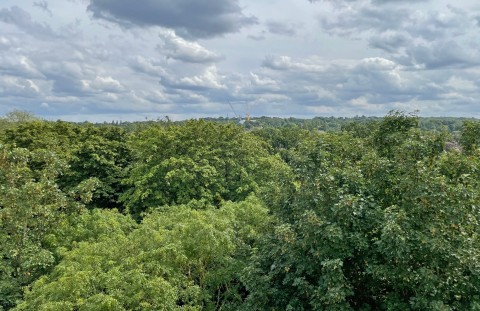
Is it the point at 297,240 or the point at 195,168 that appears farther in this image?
the point at 195,168

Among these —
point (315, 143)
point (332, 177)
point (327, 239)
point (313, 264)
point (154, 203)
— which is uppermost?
point (315, 143)

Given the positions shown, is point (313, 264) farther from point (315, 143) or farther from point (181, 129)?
point (181, 129)

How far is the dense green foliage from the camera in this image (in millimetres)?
11508

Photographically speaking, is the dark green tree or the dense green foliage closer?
the dense green foliage

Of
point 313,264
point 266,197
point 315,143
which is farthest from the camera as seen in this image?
point 266,197

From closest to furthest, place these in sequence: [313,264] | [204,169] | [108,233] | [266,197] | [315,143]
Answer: [313,264], [315,143], [266,197], [108,233], [204,169]

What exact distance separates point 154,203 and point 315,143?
2304 cm

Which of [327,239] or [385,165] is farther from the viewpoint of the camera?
[385,165]

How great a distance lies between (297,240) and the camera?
13.2 metres

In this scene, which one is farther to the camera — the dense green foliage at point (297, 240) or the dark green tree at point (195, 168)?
the dark green tree at point (195, 168)

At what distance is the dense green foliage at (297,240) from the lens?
37.8 feet

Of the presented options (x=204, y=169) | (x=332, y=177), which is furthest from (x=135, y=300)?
(x=204, y=169)

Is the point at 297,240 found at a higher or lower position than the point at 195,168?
higher

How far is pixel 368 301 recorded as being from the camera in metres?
13.5
